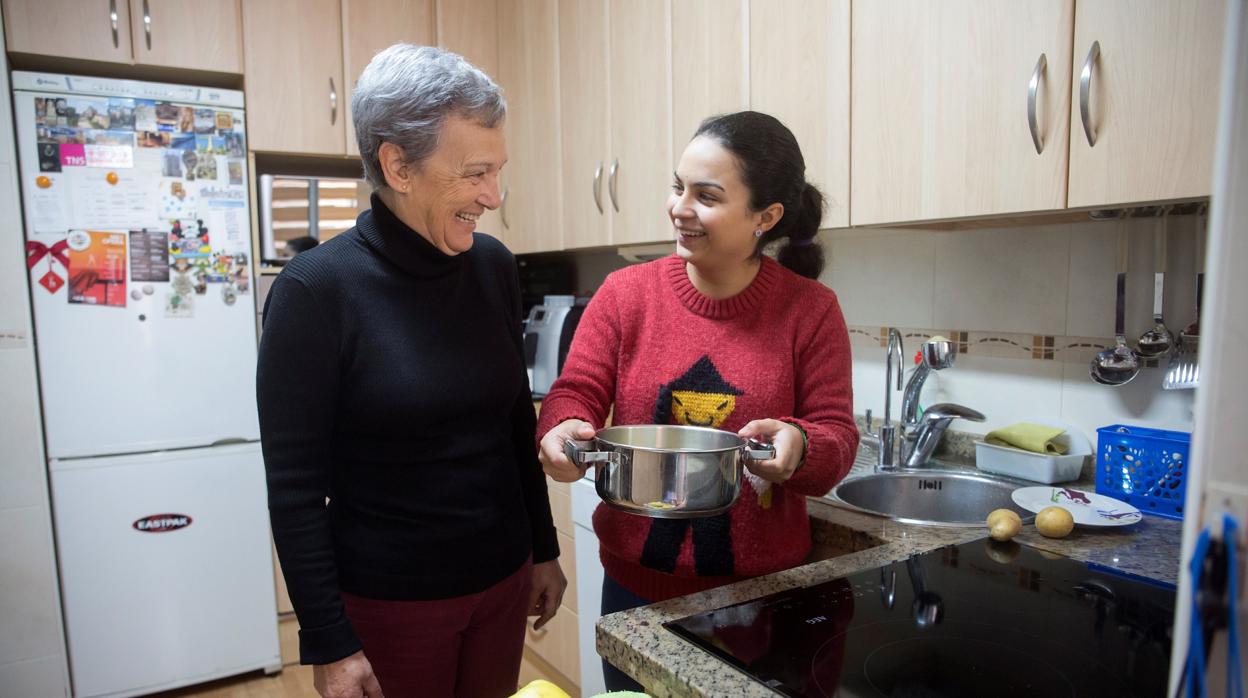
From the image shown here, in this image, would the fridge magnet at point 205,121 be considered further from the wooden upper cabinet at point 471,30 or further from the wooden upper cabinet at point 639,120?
the wooden upper cabinet at point 639,120

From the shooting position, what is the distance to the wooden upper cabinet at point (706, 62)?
1713 millimetres

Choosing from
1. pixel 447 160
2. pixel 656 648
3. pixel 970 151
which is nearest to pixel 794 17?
pixel 970 151

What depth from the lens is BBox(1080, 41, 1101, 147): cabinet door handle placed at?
109 cm

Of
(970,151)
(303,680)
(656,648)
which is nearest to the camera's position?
(656,648)

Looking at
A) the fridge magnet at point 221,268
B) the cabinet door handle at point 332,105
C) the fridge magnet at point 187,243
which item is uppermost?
the cabinet door handle at point 332,105

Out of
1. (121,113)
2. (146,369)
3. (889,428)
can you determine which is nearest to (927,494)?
(889,428)

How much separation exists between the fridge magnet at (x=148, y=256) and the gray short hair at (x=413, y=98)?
1516mm

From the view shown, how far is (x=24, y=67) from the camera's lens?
2.17m

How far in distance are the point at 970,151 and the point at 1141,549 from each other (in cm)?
65

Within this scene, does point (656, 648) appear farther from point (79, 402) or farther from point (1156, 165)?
point (79, 402)

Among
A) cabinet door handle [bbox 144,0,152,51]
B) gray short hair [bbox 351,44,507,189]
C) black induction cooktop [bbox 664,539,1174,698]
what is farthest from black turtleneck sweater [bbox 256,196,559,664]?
cabinet door handle [bbox 144,0,152,51]

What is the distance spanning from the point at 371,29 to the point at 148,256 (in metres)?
0.99

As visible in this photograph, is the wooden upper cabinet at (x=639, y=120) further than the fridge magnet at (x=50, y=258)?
No

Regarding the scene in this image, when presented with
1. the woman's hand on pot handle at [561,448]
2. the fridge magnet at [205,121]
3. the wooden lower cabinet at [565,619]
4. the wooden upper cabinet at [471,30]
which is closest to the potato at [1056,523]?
the woman's hand on pot handle at [561,448]
